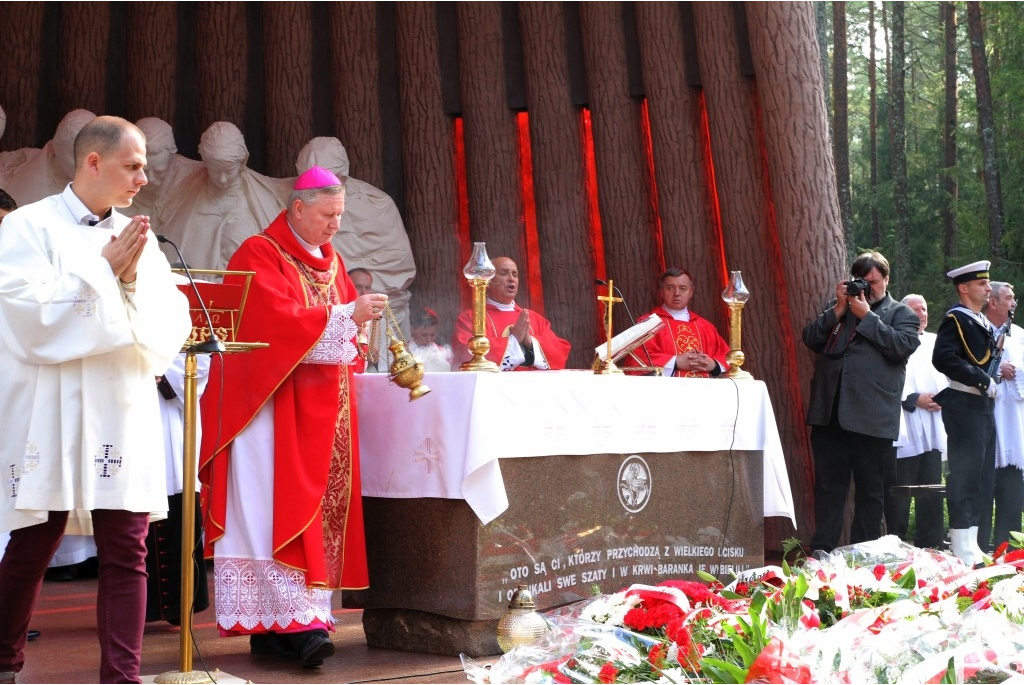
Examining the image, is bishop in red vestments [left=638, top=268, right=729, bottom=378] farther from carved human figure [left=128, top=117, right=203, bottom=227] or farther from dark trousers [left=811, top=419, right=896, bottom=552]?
carved human figure [left=128, top=117, right=203, bottom=227]

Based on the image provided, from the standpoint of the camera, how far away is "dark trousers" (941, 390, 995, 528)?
722cm

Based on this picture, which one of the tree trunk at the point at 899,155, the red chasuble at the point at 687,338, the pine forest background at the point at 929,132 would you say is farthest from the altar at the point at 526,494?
the tree trunk at the point at 899,155

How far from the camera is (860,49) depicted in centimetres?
1927

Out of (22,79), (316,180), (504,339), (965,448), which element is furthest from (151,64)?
(965,448)

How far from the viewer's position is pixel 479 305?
513 cm

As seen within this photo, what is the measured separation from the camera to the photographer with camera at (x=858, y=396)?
23.1 feet

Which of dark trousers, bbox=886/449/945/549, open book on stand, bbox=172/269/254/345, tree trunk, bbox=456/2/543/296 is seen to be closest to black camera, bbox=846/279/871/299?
dark trousers, bbox=886/449/945/549

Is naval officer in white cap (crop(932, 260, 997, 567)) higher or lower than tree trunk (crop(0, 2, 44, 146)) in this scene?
lower

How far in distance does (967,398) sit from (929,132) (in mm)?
11360

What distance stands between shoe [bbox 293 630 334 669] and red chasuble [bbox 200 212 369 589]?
185 millimetres

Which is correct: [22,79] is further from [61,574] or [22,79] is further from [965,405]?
[965,405]

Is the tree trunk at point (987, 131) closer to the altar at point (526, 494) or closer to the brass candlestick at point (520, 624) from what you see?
the altar at point (526, 494)

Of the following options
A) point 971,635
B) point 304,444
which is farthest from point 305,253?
point 971,635

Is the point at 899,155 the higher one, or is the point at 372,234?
the point at 899,155
